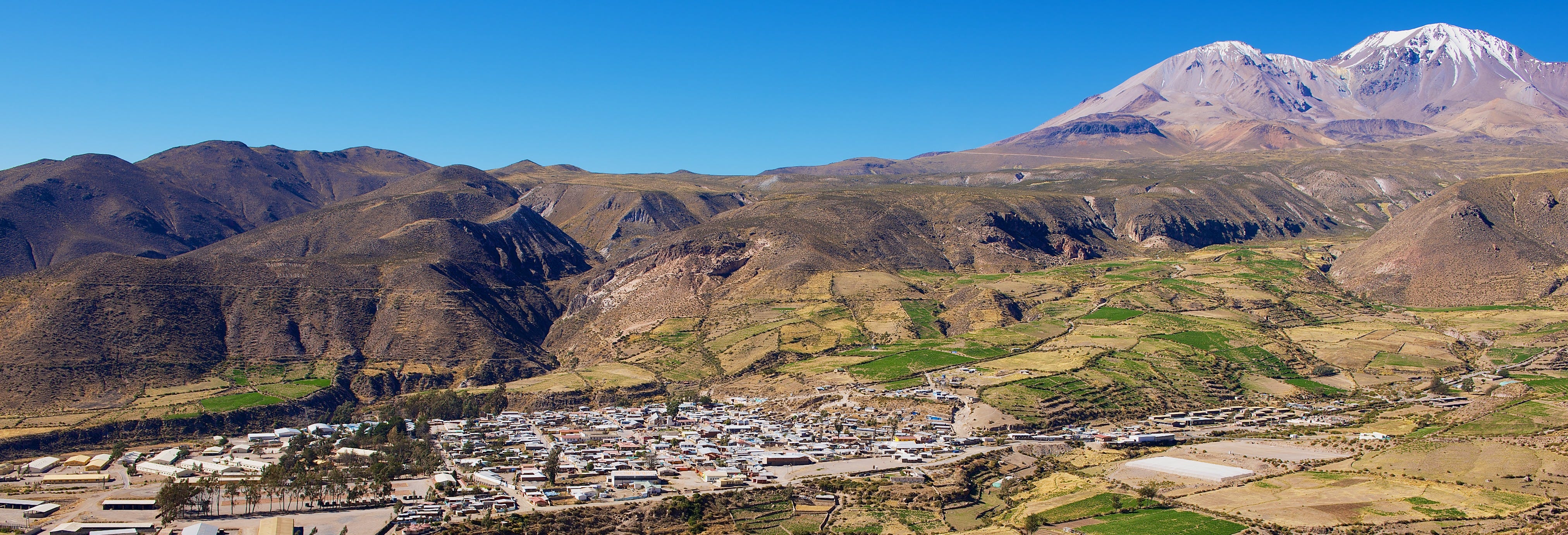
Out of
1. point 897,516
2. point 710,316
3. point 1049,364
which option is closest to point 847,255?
point 710,316

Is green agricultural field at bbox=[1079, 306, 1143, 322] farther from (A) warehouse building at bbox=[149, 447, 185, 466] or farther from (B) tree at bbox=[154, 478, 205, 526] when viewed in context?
(B) tree at bbox=[154, 478, 205, 526]

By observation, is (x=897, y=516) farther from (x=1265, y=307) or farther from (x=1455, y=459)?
(x=1265, y=307)

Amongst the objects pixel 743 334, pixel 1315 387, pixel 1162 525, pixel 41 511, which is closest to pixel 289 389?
pixel 41 511

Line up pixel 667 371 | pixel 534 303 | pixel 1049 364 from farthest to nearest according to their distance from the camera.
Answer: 1. pixel 534 303
2. pixel 667 371
3. pixel 1049 364

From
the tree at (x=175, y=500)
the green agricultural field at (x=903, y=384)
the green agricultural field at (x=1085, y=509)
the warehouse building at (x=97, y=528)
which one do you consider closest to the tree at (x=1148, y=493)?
the green agricultural field at (x=1085, y=509)

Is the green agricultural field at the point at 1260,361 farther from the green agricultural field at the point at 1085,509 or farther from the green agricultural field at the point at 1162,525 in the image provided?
the green agricultural field at the point at 1162,525
